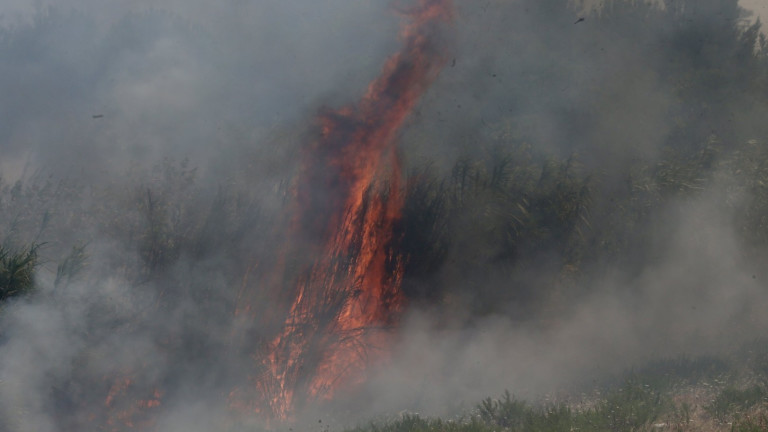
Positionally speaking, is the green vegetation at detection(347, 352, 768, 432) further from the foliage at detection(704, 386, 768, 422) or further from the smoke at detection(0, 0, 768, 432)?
A: the smoke at detection(0, 0, 768, 432)

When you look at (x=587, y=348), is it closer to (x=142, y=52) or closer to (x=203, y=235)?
(x=203, y=235)

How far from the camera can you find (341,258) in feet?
43.5

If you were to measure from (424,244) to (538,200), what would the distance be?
117 inches

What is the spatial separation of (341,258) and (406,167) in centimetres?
260

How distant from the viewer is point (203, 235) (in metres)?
12.8

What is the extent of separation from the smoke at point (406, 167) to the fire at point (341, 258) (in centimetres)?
42

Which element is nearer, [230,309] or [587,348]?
[230,309]

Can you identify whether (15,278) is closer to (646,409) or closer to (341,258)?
(341,258)

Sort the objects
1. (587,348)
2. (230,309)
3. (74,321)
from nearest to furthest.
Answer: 1. (74,321)
2. (230,309)
3. (587,348)

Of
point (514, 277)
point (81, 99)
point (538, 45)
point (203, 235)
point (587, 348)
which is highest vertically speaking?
point (81, 99)

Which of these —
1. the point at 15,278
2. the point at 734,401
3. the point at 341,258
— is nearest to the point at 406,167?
the point at 341,258

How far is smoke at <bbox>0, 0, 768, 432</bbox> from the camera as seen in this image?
12.3m

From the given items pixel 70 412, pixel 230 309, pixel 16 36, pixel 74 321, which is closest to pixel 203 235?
pixel 230 309

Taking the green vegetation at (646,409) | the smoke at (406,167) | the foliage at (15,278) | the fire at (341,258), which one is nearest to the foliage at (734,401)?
the green vegetation at (646,409)
